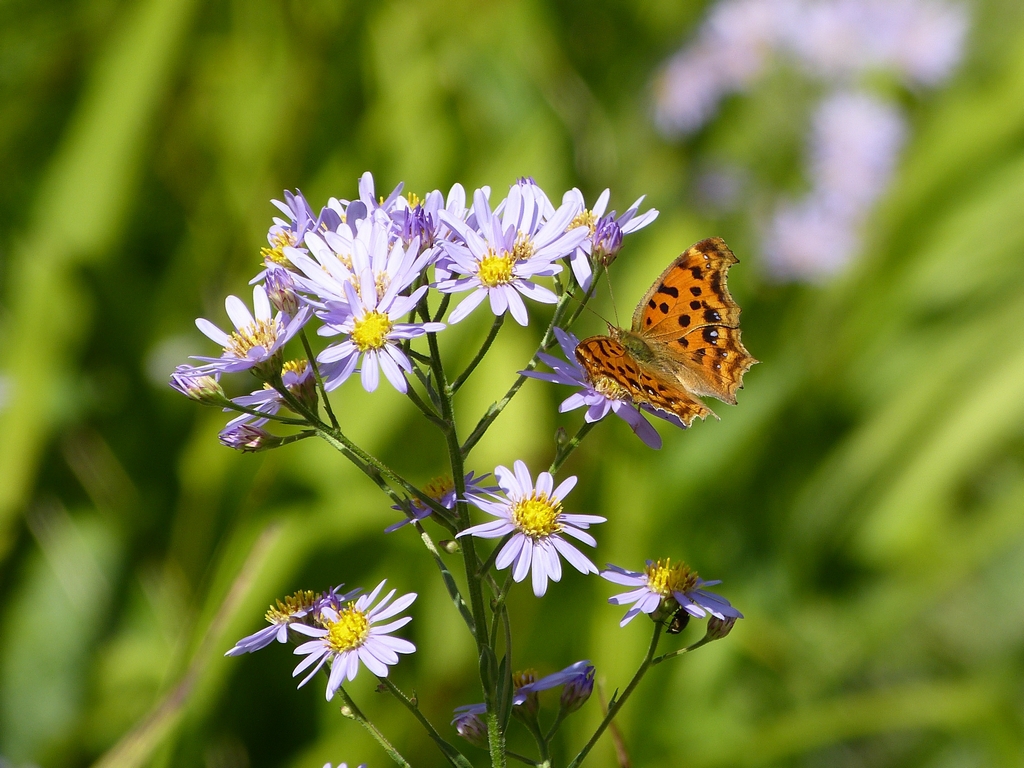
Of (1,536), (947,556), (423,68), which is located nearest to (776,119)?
(423,68)

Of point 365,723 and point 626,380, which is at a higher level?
point 626,380

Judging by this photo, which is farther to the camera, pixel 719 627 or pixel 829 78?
pixel 829 78

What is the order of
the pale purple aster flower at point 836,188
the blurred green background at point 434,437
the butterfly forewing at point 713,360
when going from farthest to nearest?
the pale purple aster flower at point 836,188, the blurred green background at point 434,437, the butterfly forewing at point 713,360

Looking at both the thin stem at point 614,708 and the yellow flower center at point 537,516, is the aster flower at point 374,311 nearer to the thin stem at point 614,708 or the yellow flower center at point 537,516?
the yellow flower center at point 537,516

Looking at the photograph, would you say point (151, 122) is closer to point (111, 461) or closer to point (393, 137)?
point (393, 137)

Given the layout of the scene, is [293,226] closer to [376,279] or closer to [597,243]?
[376,279]

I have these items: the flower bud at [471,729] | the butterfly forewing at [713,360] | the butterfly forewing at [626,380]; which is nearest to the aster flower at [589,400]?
the butterfly forewing at [626,380]

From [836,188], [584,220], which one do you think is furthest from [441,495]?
[836,188]
